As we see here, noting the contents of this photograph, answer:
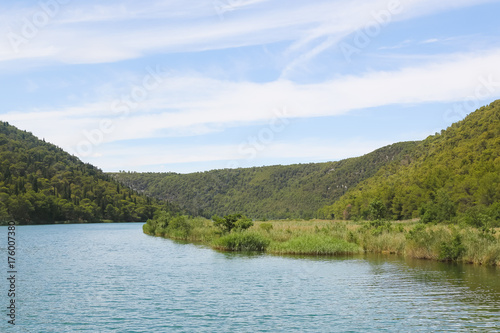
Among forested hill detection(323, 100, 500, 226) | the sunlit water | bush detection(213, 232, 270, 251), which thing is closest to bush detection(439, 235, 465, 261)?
the sunlit water

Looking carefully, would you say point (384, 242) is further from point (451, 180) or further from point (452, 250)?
point (451, 180)

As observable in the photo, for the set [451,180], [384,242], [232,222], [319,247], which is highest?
A: [451,180]

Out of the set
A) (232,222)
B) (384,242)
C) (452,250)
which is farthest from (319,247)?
(232,222)

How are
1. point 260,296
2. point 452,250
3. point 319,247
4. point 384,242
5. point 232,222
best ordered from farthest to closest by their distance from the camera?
1. point 232,222
2. point 384,242
3. point 319,247
4. point 452,250
5. point 260,296

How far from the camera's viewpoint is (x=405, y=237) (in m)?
47.4

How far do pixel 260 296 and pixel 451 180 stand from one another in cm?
8970

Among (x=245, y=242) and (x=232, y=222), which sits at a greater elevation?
(x=232, y=222)

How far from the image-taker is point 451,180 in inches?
4144

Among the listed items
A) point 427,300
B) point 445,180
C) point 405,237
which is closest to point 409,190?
point 445,180

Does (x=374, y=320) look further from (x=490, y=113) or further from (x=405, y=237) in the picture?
Answer: (x=490, y=113)

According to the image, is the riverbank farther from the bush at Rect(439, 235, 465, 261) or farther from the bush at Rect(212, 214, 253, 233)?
the bush at Rect(212, 214, 253, 233)

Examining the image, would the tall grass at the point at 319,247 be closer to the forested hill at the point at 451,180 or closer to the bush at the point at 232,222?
the bush at the point at 232,222

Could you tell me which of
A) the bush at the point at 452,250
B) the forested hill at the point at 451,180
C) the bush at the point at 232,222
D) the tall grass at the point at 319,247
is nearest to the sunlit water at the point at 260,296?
the bush at the point at 452,250

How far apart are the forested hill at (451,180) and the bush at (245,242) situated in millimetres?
24149
